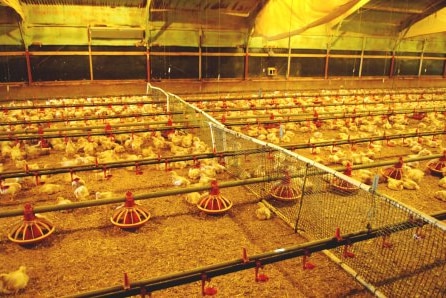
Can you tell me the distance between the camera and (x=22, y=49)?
38.4 feet

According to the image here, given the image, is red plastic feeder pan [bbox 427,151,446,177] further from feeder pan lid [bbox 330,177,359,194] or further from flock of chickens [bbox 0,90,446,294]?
feeder pan lid [bbox 330,177,359,194]

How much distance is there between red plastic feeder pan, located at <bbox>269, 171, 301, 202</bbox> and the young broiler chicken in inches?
105

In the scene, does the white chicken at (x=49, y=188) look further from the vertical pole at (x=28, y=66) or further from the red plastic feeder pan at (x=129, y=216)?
the vertical pole at (x=28, y=66)

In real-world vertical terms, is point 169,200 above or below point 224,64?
below

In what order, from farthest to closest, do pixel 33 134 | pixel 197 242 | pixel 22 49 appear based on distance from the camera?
pixel 22 49 < pixel 33 134 < pixel 197 242

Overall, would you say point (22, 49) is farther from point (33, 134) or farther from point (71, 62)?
point (33, 134)

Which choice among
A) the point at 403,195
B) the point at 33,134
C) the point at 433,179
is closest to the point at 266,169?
the point at 403,195

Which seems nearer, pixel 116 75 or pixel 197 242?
pixel 197 242

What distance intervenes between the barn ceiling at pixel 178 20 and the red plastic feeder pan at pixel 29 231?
27.9 ft

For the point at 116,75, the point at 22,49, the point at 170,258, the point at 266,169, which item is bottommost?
the point at 170,258

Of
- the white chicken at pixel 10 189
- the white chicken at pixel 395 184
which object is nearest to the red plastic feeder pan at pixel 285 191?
the white chicken at pixel 395 184

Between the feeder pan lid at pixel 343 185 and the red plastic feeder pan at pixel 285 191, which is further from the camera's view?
the feeder pan lid at pixel 343 185

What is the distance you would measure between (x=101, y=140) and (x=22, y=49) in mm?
7690

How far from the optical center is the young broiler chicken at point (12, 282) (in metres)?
2.62
